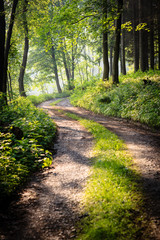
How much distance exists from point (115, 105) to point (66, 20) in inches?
313

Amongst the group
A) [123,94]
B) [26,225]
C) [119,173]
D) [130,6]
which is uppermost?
[130,6]

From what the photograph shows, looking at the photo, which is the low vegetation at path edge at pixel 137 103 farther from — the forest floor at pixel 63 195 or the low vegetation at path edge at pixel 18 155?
the low vegetation at path edge at pixel 18 155

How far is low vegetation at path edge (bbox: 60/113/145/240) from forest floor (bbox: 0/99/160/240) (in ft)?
0.65

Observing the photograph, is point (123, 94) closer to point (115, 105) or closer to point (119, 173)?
point (115, 105)

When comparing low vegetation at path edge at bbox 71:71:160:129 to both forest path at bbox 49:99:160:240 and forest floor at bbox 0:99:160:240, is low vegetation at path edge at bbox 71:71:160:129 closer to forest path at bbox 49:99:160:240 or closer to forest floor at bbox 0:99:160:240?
forest path at bbox 49:99:160:240

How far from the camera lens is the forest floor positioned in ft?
9.59

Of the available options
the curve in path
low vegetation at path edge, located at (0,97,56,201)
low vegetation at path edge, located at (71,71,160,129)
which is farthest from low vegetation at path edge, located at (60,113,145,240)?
low vegetation at path edge, located at (71,71,160,129)

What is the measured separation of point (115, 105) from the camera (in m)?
12.0

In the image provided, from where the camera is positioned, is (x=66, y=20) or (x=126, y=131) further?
(x=66, y=20)

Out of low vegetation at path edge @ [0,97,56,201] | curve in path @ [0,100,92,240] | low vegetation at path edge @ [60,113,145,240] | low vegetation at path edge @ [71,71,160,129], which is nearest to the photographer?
low vegetation at path edge @ [60,113,145,240]

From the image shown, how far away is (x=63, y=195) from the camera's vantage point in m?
4.03

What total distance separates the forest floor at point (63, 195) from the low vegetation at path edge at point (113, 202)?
20 cm

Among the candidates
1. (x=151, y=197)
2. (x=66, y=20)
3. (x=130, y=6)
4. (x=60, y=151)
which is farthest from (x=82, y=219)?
(x=130, y=6)

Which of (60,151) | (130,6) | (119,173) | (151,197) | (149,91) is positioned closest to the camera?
(151,197)
